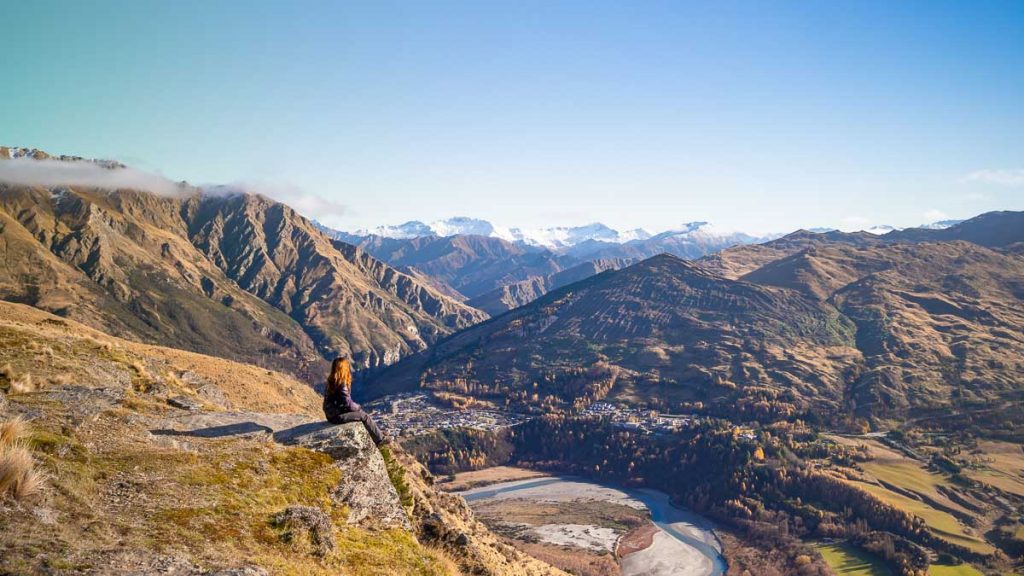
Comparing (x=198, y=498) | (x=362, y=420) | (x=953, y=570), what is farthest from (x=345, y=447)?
(x=953, y=570)

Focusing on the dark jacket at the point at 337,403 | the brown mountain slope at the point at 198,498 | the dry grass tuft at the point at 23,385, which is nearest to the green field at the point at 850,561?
the brown mountain slope at the point at 198,498

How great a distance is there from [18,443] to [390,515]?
38.5 feet

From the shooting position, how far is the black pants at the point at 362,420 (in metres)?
25.9

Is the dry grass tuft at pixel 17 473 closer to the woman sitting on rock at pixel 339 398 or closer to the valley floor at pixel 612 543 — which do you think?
the woman sitting on rock at pixel 339 398

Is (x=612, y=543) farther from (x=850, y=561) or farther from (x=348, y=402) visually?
(x=348, y=402)

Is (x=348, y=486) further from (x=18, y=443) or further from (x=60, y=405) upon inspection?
(x=60, y=405)

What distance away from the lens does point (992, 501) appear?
18775cm

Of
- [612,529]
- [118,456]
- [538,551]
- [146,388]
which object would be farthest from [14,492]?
[612,529]

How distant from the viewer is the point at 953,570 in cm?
15512

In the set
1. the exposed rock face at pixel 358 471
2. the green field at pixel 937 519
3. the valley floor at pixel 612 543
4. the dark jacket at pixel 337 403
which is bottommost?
the valley floor at pixel 612 543

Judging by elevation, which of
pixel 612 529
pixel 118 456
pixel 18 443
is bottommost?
pixel 612 529

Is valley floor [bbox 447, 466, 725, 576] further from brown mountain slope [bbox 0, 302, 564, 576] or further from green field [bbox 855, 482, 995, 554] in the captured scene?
brown mountain slope [bbox 0, 302, 564, 576]

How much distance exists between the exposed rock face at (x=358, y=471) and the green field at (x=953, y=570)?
182m

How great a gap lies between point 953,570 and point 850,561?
2375 cm
